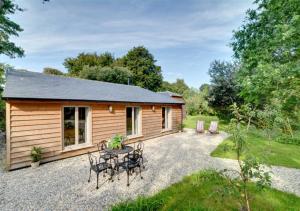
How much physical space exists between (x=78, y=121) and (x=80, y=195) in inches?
150

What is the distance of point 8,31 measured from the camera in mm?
11086

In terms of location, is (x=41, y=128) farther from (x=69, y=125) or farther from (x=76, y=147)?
(x=76, y=147)

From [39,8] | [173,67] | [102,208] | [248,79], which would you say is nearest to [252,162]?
[102,208]

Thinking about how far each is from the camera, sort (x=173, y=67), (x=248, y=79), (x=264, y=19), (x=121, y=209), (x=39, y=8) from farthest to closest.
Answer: (x=173, y=67) → (x=264, y=19) → (x=39, y=8) → (x=248, y=79) → (x=121, y=209)

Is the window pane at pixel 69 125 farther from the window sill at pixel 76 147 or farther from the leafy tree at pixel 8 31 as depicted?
the leafy tree at pixel 8 31

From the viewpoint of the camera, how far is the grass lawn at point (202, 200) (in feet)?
11.5

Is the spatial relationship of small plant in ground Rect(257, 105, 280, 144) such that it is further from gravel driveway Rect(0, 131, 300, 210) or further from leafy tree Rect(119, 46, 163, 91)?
leafy tree Rect(119, 46, 163, 91)

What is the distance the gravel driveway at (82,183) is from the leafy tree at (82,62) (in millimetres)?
27563

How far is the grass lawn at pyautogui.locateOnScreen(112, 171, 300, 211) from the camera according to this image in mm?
3504

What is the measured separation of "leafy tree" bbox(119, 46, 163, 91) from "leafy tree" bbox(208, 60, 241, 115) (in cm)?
1582

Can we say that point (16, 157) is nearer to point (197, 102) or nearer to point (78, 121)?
point (78, 121)

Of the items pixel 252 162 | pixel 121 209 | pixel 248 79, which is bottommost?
pixel 121 209

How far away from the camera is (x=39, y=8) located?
946cm

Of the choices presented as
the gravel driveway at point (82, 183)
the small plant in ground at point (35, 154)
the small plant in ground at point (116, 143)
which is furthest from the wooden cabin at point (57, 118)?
the small plant in ground at point (116, 143)
